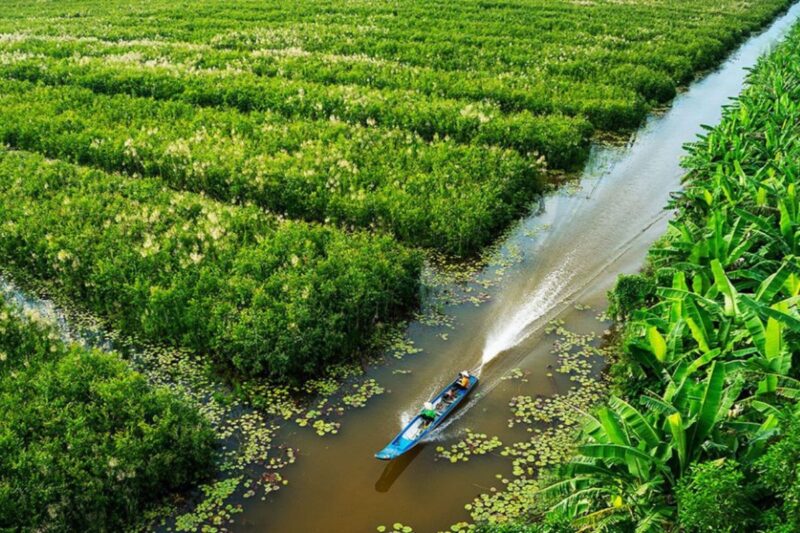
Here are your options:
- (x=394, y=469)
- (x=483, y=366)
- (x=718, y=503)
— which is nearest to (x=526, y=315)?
(x=483, y=366)

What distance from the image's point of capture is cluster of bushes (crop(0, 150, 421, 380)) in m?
9.05

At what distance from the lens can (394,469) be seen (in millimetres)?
7516

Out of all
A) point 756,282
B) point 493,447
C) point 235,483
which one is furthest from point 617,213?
point 235,483

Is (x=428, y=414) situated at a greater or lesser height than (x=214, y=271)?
lesser

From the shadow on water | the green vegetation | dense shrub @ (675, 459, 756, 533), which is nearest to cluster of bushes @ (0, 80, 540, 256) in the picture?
the green vegetation

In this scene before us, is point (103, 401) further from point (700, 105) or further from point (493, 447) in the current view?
point (700, 105)

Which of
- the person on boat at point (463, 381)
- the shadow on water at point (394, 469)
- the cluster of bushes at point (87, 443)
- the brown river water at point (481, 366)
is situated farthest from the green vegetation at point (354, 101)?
the cluster of bushes at point (87, 443)

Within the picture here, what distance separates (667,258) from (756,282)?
1646 millimetres

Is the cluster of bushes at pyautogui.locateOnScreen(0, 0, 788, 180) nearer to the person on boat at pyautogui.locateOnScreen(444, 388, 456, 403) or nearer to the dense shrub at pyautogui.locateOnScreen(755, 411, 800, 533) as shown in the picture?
the person on boat at pyautogui.locateOnScreen(444, 388, 456, 403)

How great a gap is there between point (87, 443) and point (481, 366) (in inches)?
198

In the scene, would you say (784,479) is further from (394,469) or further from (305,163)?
(305,163)

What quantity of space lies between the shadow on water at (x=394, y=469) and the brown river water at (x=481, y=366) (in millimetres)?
12

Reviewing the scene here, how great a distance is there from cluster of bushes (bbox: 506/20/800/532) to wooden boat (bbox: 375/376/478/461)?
1.67 meters

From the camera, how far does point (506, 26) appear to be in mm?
31297
